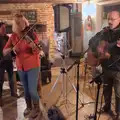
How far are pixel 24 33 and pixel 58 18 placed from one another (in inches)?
90.6

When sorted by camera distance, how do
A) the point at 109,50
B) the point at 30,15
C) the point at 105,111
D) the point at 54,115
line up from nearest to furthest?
the point at 109,50 < the point at 54,115 < the point at 105,111 < the point at 30,15

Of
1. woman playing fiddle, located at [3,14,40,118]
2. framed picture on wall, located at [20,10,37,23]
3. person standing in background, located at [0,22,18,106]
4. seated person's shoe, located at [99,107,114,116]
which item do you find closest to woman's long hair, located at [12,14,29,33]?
woman playing fiddle, located at [3,14,40,118]

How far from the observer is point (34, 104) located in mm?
2939

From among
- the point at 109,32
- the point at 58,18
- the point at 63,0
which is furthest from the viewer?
the point at 63,0

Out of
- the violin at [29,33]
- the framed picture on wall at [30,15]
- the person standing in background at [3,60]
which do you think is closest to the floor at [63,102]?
the person standing in background at [3,60]

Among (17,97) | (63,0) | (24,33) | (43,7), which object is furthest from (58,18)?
(24,33)

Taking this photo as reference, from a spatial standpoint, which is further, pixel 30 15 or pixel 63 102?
pixel 30 15

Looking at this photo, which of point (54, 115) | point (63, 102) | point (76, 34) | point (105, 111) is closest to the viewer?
point (54, 115)

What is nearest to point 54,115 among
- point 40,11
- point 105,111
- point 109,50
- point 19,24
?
point 105,111

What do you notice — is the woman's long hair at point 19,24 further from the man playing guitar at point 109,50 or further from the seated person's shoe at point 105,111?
the seated person's shoe at point 105,111

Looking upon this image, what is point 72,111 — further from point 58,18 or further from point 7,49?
point 58,18

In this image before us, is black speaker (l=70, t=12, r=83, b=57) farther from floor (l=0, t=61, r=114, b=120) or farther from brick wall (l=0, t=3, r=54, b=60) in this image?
floor (l=0, t=61, r=114, b=120)

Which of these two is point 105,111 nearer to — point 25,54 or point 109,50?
point 109,50

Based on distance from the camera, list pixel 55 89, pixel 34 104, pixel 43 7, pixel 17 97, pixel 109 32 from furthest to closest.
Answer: pixel 43 7 → pixel 55 89 → pixel 17 97 → pixel 34 104 → pixel 109 32
